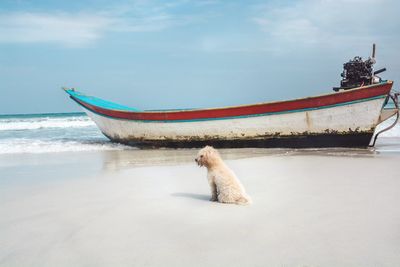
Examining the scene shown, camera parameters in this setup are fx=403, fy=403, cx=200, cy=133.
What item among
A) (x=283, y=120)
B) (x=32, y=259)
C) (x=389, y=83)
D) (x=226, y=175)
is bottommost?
(x=32, y=259)

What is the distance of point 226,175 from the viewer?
3.76 m

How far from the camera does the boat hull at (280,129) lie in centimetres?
858

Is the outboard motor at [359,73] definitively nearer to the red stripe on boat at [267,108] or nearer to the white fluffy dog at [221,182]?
the red stripe on boat at [267,108]

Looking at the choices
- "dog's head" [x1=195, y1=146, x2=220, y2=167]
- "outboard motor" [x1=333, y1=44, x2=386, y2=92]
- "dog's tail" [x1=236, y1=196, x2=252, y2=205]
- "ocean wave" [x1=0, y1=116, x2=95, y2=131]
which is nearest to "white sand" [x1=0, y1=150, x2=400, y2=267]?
"dog's tail" [x1=236, y1=196, x2=252, y2=205]

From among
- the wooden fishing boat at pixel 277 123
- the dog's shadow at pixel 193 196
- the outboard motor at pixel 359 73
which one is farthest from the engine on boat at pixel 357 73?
the dog's shadow at pixel 193 196

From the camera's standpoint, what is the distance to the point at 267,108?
9.06 meters

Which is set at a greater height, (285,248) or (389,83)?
(389,83)

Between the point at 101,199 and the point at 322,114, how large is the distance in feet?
19.6

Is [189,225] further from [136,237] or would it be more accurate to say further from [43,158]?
[43,158]

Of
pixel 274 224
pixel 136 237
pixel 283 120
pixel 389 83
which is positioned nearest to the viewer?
pixel 136 237

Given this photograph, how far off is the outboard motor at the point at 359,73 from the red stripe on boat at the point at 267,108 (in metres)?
0.82

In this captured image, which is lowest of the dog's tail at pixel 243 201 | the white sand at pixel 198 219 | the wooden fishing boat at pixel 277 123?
the white sand at pixel 198 219

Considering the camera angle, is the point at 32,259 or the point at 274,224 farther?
the point at 274,224

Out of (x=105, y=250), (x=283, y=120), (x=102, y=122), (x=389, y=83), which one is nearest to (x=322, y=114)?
(x=283, y=120)
